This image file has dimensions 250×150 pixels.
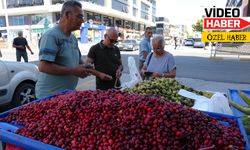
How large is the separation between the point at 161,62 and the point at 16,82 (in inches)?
129

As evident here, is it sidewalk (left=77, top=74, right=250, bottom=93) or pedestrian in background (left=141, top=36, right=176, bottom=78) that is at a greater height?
pedestrian in background (left=141, top=36, right=176, bottom=78)

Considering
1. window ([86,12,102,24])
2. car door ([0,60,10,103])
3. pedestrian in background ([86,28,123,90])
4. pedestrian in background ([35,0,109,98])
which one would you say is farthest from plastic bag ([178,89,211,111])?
window ([86,12,102,24])

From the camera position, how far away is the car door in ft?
17.2

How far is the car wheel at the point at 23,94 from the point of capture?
558 cm

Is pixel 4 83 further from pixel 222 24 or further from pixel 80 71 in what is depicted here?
pixel 222 24

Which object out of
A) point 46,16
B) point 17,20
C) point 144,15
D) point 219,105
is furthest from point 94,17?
point 219,105

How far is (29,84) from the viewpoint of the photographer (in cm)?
588

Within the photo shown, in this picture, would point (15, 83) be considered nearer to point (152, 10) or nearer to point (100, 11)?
point (100, 11)

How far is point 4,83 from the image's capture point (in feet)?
17.4

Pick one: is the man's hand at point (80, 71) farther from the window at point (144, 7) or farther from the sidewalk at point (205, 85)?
the window at point (144, 7)

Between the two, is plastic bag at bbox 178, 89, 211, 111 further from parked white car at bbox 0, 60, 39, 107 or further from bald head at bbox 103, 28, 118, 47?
parked white car at bbox 0, 60, 39, 107

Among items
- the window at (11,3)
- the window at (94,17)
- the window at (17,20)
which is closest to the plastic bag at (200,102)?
the window at (94,17)

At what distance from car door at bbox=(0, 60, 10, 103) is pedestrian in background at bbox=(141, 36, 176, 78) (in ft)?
10.3

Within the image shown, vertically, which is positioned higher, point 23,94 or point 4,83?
point 4,83
